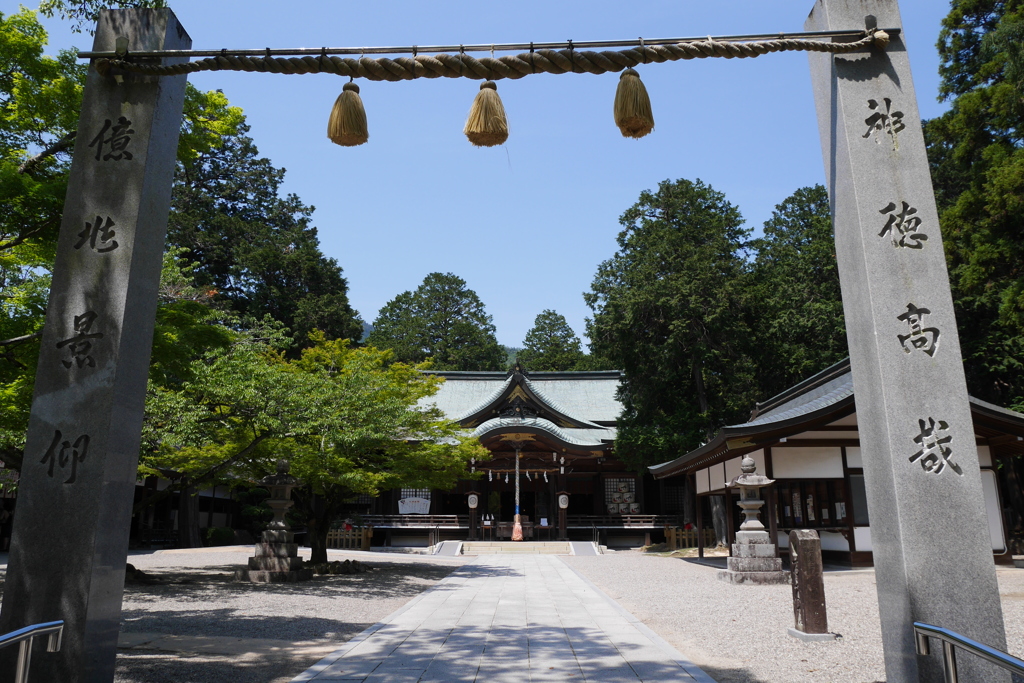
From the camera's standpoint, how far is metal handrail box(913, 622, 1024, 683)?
2.29 metres

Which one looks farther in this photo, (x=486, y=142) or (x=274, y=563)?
Result: (x=274, y=563)

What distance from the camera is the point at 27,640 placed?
9.64 feet

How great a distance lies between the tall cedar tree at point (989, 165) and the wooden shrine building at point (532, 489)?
40.3 feet

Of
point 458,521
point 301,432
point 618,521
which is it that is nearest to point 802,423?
point 301,432

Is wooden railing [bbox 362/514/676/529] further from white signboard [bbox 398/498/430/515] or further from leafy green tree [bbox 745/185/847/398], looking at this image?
leafy green tree [bbox 745/185/847/398]

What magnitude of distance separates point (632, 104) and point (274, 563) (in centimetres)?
1091

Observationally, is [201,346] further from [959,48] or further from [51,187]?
[959,48]

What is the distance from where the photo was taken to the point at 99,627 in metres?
3.32

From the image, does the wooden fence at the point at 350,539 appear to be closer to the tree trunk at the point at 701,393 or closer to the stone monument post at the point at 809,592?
the tree trunk at the point at 701,393

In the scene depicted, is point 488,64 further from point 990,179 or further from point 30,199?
point 990,179

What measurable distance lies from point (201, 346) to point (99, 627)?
461cm

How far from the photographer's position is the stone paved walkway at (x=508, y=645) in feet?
16.3

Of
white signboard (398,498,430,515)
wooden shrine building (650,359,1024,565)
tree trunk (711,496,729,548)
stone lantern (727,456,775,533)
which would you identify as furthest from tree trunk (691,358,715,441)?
white signboard (398,498,430,515)

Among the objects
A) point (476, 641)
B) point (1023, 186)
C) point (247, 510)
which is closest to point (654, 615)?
point (476, 641)
